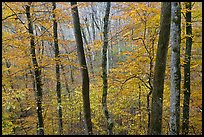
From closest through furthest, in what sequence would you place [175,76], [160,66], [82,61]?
[160,66]
[175,76]
[82,61]

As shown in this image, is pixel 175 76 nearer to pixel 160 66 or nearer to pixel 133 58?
pixel 160 66

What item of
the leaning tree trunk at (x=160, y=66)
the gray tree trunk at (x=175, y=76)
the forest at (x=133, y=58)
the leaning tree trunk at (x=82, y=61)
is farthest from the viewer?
the leaning tree trunk at (x=82, y=61)

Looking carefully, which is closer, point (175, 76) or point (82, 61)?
point (175, 76)

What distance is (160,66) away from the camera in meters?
5.58

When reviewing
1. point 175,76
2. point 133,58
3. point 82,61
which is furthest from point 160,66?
point 133,58

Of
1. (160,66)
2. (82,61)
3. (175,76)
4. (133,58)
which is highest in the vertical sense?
(160,66)

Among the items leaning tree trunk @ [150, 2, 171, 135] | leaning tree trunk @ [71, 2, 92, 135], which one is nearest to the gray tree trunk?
leaning tree trunk @ [150, 2, 171, 135]

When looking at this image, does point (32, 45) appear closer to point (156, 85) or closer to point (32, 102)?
point (32, 102)

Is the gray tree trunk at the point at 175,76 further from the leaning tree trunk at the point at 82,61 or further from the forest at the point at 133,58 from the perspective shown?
the leaning tree trunk at the point at 82,61

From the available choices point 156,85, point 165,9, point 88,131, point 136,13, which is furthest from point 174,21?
point 88,131

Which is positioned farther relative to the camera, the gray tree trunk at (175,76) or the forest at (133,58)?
the gray tree trunk at (175,76)

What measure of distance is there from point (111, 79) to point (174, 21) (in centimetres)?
491

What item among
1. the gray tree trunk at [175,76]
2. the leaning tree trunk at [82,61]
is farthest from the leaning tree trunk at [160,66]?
the leaning tree trunk at [82,61]

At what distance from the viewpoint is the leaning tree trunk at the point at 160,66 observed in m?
5.52
